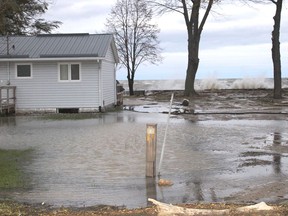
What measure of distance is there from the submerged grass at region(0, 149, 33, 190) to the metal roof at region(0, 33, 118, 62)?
1223cm

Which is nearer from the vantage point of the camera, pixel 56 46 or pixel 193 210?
pixel 193 210

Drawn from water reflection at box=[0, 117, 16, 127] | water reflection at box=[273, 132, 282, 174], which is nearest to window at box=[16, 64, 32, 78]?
water reflection at box=[0, 117, 16, 127]

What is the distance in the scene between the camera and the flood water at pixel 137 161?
25.6ft

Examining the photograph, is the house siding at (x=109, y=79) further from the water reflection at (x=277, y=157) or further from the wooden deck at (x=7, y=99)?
the water reflection at (x=277, y=157)

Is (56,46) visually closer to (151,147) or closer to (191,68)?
(151,147)

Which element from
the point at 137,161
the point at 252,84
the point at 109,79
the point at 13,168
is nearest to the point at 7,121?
the point at 109,79

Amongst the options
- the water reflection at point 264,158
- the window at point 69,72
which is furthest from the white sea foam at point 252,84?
the water reflection at point 264,158

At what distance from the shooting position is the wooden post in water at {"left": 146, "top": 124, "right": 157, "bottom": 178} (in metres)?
8.81

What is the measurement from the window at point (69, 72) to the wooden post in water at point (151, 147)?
1591cm

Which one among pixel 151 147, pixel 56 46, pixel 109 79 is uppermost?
pixel 56 46

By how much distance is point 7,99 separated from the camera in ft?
77.6

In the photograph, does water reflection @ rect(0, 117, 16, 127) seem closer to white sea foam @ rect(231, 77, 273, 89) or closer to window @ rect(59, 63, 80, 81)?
window @ rect(59, 63, 80, 81)

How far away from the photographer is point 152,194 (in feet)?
25.4

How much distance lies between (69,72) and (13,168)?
1481cm
